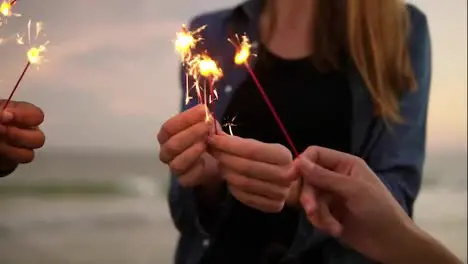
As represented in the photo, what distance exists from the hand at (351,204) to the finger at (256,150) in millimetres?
13

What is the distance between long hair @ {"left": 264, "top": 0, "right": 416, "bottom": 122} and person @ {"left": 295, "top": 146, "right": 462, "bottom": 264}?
0.13 m

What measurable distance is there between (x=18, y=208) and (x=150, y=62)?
208 mm

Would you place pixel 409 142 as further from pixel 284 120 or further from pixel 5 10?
pixel 5 10

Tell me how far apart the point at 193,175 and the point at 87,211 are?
0.66 ft

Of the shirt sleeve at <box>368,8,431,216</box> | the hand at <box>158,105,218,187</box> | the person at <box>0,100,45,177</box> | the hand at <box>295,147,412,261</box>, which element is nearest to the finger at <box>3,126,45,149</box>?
the person at <box>0,100,45,177</box>

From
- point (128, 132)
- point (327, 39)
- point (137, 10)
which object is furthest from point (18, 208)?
point (327, 39)

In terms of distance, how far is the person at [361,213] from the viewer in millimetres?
587

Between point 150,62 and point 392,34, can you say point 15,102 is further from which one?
point 392,34

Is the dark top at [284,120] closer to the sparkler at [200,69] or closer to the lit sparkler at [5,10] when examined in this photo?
the sparkler at [200,69]

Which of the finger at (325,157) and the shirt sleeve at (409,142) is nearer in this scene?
the finger at (325,157)

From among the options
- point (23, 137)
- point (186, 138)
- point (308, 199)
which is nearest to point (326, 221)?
point (308, 199)

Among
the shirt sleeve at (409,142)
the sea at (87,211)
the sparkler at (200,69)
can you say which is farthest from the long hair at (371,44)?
the sea at (87,211)

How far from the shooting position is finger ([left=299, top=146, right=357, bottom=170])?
597mm

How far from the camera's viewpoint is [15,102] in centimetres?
62
